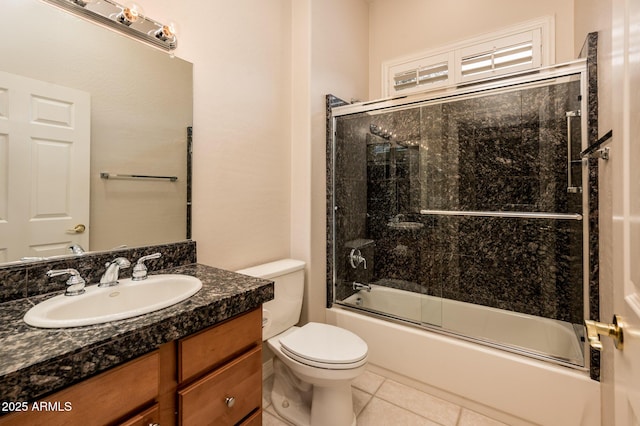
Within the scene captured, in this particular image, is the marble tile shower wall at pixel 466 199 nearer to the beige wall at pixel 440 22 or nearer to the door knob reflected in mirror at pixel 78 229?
the beige wall at pixel 440 22

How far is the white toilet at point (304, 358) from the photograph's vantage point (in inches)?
54.8

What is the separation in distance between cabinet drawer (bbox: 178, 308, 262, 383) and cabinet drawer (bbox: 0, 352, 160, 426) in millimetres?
84

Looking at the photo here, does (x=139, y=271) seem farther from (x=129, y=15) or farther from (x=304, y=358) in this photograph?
(x=129, y=15)

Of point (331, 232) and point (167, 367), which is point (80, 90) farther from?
point (331, 232)

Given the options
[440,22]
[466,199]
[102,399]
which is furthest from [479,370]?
[440,22]

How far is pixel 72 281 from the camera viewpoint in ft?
3.30

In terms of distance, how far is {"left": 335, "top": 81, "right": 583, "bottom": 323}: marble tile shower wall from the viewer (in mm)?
1926

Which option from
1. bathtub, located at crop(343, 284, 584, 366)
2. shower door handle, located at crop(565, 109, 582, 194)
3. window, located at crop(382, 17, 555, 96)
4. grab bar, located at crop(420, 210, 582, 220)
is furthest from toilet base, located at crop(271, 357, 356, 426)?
window, located at crop(382, 17, 555, 96)

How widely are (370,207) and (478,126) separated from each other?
103 cm

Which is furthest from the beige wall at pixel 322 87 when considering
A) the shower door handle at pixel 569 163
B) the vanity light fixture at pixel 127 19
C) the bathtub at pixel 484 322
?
the shower door handle at pixel 569 163

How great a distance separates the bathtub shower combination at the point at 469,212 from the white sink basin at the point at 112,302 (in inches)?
51.5

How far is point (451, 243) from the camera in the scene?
91.6 inches

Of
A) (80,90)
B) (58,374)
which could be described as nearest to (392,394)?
(58,374)

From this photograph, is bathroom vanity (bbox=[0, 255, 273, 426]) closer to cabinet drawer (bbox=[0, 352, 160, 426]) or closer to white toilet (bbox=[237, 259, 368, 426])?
cabinet drawer (bbox=[0, 352, 160, 426])
